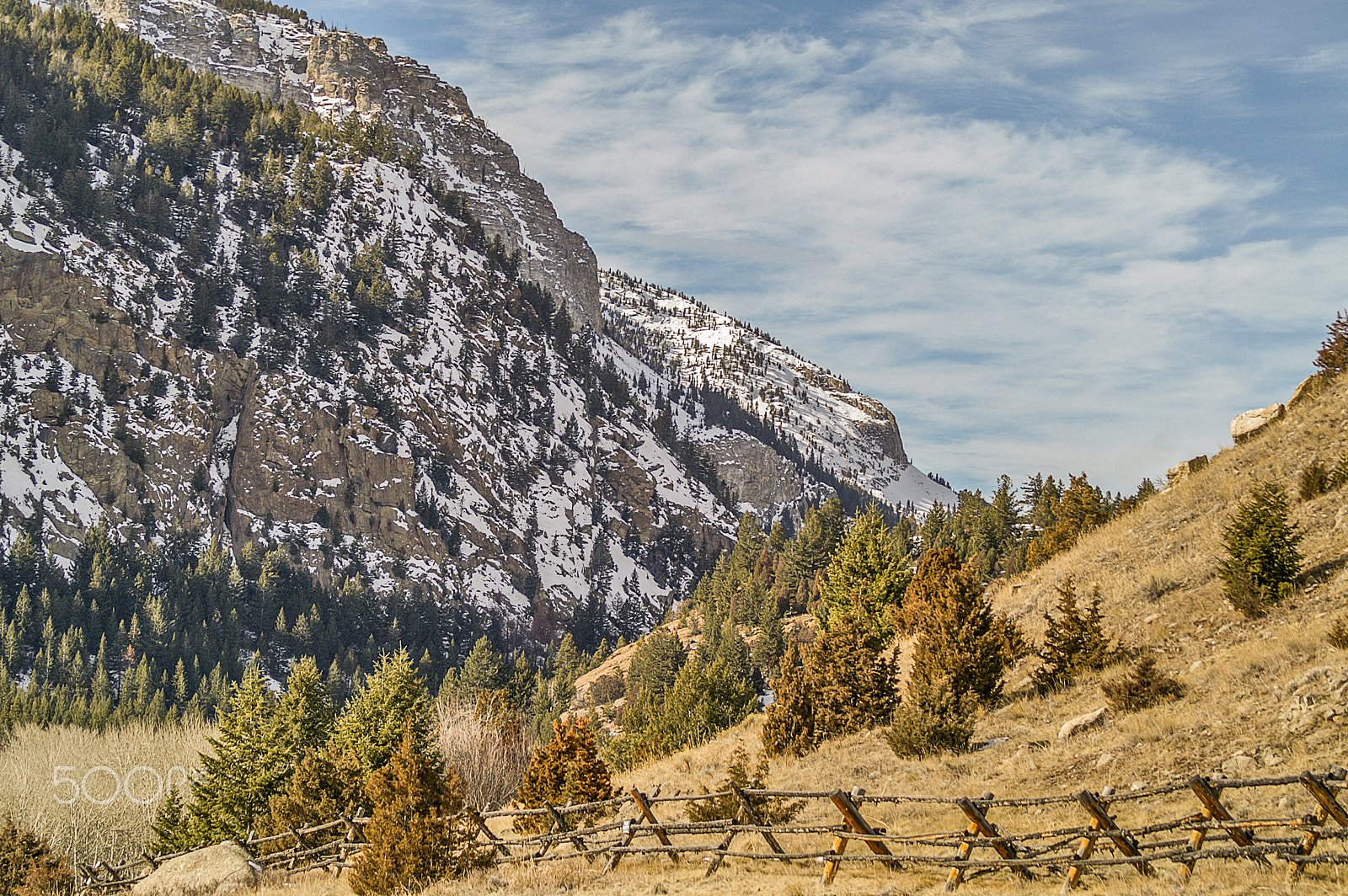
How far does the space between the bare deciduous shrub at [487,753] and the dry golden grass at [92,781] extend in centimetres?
1245

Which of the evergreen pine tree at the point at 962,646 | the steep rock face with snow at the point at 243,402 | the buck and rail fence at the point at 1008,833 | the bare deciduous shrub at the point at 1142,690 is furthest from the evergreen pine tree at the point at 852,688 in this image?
the steep rock face with snow at the point at 243,402

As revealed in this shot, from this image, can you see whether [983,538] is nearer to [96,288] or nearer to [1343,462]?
[1343,462]

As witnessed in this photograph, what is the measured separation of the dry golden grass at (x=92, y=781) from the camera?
54.5m

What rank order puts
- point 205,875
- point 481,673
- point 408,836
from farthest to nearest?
point 481,673 → point 205,875 → point 408,836

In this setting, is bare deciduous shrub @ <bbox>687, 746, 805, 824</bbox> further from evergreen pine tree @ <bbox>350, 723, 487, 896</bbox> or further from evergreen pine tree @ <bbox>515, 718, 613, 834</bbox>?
evergreen pine tree @ <bbox>515, 718, 613, 834</bbox>

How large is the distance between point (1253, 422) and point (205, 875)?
136 feet

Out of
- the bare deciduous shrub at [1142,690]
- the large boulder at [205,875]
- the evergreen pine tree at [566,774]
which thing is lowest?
the large boulder at [205,875]

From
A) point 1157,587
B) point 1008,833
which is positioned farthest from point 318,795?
point 1157,587

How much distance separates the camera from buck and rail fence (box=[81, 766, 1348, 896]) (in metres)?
11.3

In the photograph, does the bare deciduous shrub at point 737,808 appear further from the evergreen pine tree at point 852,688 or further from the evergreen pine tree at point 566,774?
the evergreen pine tree at point 852,688

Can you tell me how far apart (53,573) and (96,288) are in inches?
2118

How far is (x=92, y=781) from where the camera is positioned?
6338cm

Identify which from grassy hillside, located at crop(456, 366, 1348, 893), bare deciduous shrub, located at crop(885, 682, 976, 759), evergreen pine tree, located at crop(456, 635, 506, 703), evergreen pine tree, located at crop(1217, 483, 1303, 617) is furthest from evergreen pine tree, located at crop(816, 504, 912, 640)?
evergreen pine tree, located at crop(456, 635, 506, 703)

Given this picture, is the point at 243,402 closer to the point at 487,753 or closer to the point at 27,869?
the point at 487,753
